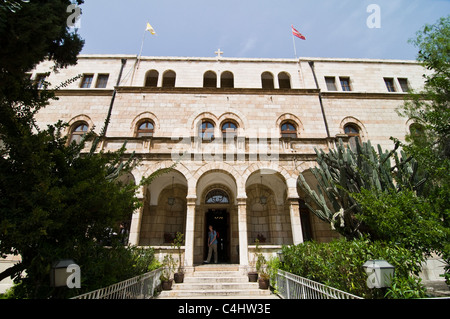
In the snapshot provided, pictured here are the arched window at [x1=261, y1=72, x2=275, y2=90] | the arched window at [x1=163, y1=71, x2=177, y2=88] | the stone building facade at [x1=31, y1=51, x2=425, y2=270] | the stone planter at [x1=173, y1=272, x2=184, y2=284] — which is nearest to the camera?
the stone planter at [x1=173, y1=272, x2=184, y2=284]

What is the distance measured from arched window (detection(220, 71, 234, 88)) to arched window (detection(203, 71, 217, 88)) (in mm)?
537

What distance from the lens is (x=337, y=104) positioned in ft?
45.1

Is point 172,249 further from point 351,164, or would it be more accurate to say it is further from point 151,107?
point 151,107

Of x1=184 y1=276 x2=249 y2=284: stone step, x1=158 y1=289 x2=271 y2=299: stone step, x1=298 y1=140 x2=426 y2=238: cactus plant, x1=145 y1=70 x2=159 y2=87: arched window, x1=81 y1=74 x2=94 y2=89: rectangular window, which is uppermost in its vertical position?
x1=145 y1=70 x2=159 y2=87: arched window

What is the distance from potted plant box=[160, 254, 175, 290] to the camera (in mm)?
7121

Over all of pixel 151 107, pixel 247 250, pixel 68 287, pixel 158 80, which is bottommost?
pixel 68 287

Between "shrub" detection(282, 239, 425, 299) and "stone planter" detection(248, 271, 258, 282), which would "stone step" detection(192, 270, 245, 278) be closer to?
"stone planter" detection(248, 271, 258, 282)

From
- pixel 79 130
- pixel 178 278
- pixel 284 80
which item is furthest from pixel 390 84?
pixel 79 130

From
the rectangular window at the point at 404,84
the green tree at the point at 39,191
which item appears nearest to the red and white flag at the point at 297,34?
the rectangular window at the point at 404,84

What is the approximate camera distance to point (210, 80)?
1548 centimetres

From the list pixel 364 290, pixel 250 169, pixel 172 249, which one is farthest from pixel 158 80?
pixel 364 290

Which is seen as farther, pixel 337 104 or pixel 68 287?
pixel 337 104

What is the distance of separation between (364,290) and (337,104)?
12446 mm

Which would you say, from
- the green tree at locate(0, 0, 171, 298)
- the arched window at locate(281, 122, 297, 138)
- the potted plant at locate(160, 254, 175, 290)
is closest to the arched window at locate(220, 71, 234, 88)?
the arched window at locate(281, 122, 297, 138)
